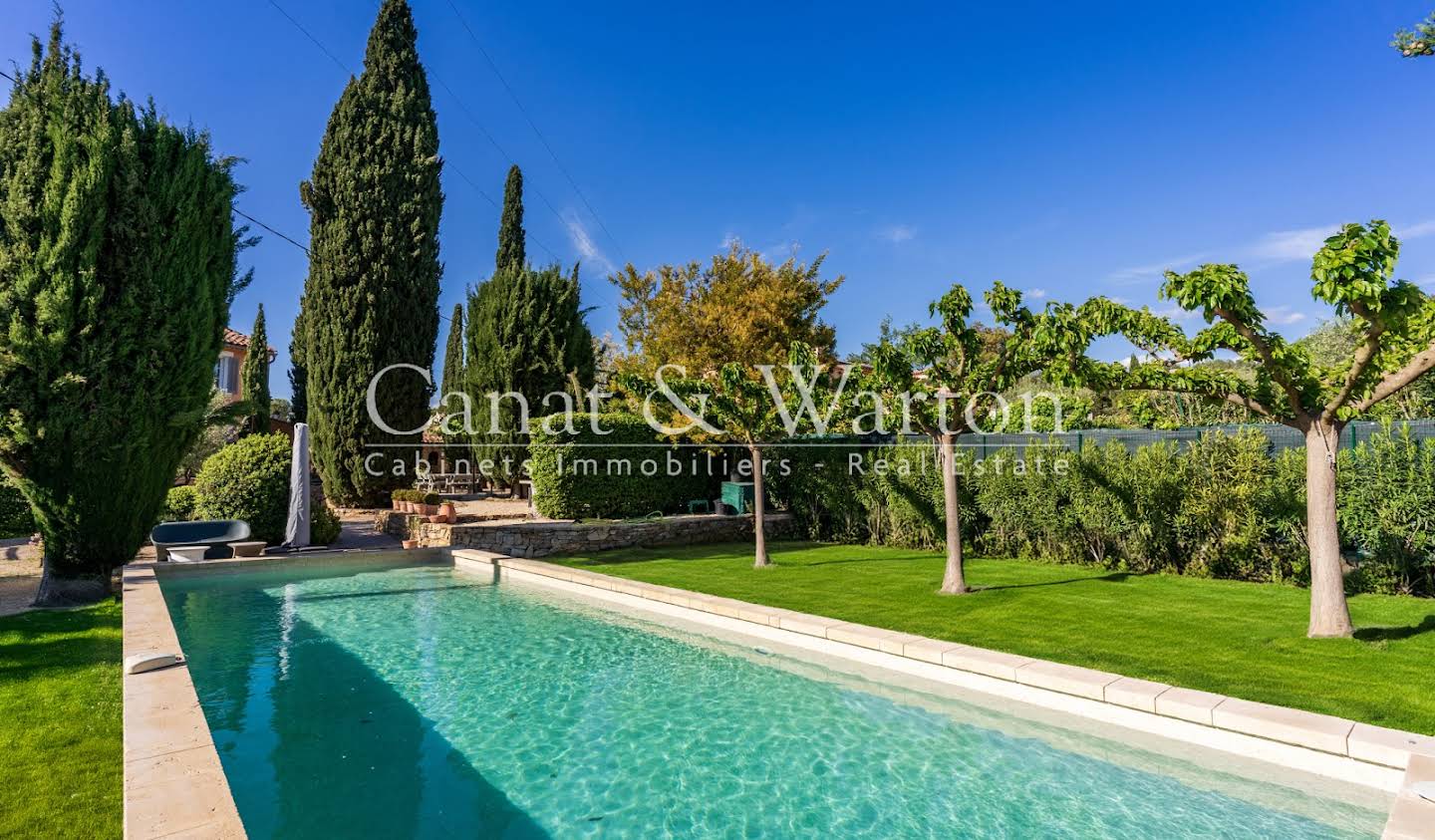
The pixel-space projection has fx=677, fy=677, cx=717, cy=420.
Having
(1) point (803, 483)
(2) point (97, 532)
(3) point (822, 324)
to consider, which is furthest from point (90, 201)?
(3) point (822, 324)

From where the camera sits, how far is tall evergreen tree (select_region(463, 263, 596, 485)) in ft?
65.0

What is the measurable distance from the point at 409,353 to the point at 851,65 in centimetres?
1438

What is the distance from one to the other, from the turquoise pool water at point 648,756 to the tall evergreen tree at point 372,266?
11.6 metres

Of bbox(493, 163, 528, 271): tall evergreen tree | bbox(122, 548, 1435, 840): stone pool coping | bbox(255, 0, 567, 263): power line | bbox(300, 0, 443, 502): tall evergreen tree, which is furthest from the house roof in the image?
bbox(122, 548, 1435, 840): stone pool coping

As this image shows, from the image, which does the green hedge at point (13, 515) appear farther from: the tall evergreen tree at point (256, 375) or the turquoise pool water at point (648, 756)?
the turquoise pool water at point (648, 756)

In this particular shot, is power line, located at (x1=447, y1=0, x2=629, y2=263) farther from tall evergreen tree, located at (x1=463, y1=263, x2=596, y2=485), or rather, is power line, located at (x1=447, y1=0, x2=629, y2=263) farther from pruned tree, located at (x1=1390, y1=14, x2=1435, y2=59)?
pruned tree, located at (x1=1390, y1=14, x2=1435, y2=59)

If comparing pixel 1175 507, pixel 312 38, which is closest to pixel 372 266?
pixel 312 38

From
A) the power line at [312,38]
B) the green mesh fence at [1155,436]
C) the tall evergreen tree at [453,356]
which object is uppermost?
the power line at [312,38]

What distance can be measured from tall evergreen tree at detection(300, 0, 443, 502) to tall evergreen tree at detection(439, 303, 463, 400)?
13.0 metres

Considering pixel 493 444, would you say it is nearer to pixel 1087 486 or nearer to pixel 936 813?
pixel 1087 486

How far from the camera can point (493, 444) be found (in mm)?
20312

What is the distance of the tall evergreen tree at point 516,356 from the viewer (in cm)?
1981

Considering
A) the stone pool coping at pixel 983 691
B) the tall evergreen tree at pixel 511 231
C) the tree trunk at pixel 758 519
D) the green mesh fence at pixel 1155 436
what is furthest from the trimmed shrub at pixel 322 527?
the tall evergreen tree at pixel 511 231

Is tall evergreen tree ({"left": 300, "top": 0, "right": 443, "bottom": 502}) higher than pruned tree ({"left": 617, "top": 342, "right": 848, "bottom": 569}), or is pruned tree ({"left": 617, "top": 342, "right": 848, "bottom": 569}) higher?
tall evergreen tree ({"left": 300, "top": 0, "right": 443, "bottom": 502})
